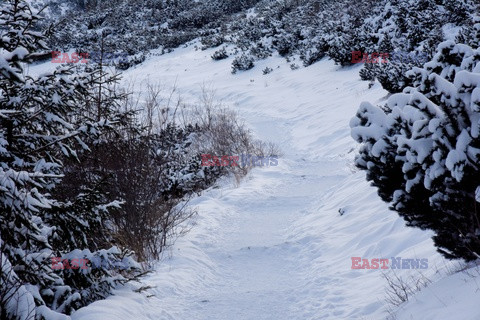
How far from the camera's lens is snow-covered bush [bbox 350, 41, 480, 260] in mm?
2889

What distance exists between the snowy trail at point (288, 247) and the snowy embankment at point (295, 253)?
15 mm

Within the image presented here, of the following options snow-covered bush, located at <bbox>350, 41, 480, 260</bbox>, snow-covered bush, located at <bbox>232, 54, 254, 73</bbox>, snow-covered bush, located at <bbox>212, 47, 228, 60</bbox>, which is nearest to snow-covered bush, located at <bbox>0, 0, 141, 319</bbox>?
snow-covered bush, located at <bbox>350, 41, 480, 260</bbox>

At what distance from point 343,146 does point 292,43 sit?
475 inches

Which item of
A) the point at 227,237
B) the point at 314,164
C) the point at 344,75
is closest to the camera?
the point at 227,237

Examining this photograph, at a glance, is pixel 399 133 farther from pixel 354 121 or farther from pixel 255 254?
pixel 255 254

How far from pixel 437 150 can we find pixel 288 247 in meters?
3.31

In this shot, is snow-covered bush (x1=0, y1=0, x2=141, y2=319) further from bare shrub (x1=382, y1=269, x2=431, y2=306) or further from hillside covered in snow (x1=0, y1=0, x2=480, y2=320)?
bare shrub (x1=382, y1=269, x2=431, y2=306)

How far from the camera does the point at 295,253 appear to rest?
5781 millimetres

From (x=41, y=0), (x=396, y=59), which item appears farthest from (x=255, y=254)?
(x=41, y=0)

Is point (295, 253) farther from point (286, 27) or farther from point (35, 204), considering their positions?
point (286, 27)

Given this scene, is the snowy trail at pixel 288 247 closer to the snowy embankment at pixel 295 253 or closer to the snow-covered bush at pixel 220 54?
the snowy embankment at pixel 295 253

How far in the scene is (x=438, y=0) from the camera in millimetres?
14156

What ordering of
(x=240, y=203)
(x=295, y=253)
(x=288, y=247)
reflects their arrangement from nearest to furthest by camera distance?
(x=295, y=253), (x=288, y=247), (x=240, y=203)

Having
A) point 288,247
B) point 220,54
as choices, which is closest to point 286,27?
point 220,54
